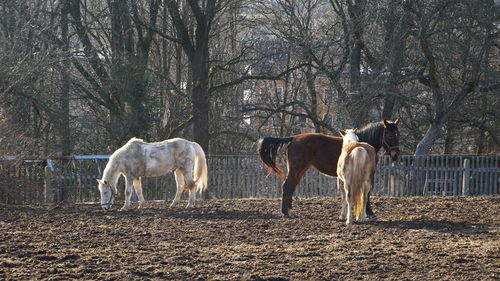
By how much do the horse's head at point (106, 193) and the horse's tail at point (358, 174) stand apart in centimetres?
528

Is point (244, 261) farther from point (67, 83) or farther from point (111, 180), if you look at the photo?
point (67, 83)

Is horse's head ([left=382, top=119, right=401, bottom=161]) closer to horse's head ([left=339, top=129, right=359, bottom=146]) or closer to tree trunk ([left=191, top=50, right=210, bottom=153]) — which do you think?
horse's head ([left=339, top=129, right=359, bottom=146])

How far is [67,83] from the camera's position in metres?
21.1

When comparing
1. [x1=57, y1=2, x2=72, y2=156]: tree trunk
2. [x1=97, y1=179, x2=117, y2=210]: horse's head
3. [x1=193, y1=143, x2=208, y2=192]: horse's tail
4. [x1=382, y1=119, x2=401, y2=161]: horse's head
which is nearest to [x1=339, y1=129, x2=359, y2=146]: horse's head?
[x1=382, y1=119, x2=401, y2=161]: horse's head

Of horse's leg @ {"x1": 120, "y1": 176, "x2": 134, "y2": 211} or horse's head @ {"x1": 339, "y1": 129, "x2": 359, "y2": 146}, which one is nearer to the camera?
horse's head @ {"x1": 339, "y1": 129, "x2": 359, "y2": 146}

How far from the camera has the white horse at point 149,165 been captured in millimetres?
13516

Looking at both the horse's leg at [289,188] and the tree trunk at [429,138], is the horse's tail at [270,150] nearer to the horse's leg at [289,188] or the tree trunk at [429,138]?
the horse's leg at [289,188]

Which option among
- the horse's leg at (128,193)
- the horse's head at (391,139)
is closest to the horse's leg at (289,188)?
the horse's head at (391,139)

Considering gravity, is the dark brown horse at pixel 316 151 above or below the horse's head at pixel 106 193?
above

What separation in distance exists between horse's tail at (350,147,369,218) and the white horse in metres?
4.37

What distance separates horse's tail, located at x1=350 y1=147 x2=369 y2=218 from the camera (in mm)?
10391

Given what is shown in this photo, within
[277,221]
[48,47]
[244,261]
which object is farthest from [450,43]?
[244,261]

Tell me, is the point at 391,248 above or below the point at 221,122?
below

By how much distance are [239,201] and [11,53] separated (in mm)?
7861
